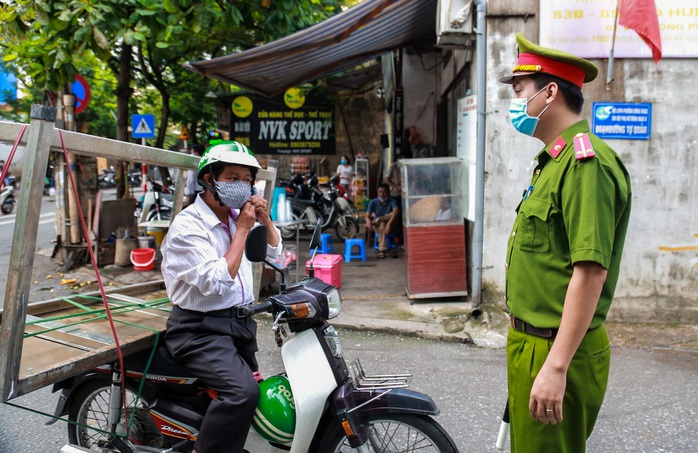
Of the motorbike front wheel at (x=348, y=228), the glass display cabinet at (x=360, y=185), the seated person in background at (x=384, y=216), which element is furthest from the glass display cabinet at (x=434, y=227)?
the glass display cabinet at (x=360, y=185)

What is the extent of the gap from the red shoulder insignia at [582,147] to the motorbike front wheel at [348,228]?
8.63 m

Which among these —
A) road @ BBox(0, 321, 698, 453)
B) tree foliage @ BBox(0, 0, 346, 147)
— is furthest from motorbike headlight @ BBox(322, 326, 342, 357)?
tree foliage @ BBox(0, 0, 346, 147)

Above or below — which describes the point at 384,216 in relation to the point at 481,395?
above

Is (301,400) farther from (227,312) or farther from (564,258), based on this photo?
(564,258)

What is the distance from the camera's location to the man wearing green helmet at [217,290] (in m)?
2.16

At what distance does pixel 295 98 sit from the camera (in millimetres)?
14312

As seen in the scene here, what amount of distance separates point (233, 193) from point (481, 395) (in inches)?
93.8

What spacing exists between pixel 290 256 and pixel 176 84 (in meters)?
9.53

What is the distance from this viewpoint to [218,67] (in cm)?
652

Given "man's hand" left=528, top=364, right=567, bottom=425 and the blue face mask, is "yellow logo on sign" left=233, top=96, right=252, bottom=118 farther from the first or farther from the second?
"man's hand" left=528, top=364, right=567, bottom=425

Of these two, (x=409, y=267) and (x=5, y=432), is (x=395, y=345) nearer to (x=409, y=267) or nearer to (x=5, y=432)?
(x=409, y=267)

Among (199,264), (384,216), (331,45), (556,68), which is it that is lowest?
(384,216)

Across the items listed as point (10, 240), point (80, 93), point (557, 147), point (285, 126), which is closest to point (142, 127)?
point (80, 93)

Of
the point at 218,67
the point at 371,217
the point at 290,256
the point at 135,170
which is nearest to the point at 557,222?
the point at 290,256
